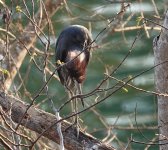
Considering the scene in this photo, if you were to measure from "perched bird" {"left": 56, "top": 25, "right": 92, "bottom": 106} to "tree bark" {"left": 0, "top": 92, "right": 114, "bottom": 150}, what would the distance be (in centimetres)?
21

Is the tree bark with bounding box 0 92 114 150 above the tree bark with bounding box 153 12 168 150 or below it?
below

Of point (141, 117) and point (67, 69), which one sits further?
point (141, 117)

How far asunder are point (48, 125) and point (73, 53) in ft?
1.31

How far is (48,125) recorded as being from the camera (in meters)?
3.71

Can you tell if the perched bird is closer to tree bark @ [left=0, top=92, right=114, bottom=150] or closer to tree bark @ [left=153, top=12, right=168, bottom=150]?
tree bark @ [left=0, top=92, right=114, bottom=150]

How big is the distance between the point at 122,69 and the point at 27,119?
3.25 meters

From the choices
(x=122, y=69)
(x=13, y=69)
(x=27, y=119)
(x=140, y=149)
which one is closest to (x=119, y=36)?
(x=122, y=69)

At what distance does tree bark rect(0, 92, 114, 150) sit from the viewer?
3.67 m

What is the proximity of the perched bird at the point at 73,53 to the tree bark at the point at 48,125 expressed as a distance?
212 millimetres

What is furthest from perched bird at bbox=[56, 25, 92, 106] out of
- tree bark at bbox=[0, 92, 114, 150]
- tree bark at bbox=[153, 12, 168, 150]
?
tree bark at bbox=[153, 12, 168, 150]

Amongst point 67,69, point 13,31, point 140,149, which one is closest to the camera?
point 67,69

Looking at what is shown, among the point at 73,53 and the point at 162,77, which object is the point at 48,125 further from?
the point at 162,77

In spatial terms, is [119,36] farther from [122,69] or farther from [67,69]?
[67,69]

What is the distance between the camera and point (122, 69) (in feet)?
22.7
